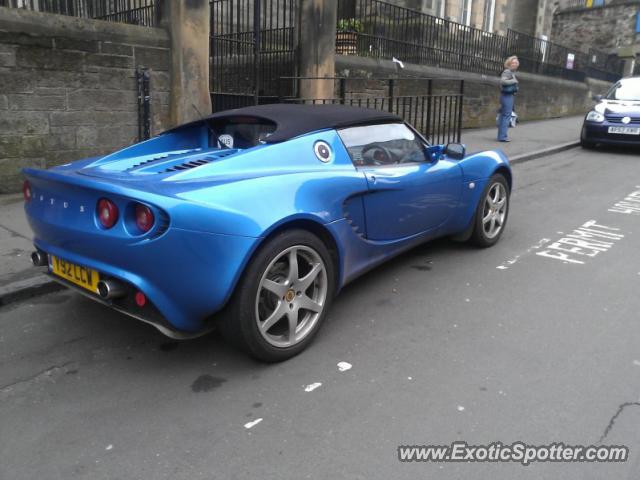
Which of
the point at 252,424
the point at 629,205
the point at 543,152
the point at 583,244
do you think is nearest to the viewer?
the point at 252,424

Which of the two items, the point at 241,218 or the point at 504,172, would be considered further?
the point at 504,172

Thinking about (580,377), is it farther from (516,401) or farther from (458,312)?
(458,312)

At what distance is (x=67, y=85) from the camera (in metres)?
6.98

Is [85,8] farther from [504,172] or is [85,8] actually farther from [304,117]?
[504,172]

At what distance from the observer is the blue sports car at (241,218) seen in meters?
2.81

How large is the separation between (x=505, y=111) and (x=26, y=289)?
10.9 meters

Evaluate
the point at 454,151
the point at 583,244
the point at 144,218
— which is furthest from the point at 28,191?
the point at 583,244

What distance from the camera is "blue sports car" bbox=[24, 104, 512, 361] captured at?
2.81 metres

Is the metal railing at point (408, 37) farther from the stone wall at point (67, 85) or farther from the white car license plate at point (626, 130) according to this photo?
the stone wall at point (67, 85)

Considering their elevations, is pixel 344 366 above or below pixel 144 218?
below

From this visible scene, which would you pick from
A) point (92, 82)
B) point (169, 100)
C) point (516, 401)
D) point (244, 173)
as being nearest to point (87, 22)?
point (92, 82)

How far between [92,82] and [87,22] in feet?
2.32

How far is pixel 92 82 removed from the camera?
7.20 m

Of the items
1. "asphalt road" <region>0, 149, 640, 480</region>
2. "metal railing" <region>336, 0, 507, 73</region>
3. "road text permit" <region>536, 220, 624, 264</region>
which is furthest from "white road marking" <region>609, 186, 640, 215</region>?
"metal railing" <region>336, 0, 507, 73</region>
